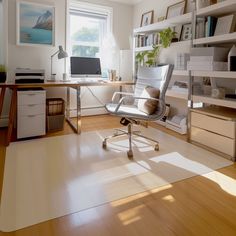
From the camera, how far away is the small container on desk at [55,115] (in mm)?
3366

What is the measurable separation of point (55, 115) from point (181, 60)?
6.29 ft

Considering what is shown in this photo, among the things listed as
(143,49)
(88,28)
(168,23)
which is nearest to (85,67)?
(88,28)

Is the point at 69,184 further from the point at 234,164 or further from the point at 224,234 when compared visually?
the point at 234,164

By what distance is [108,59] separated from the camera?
447 centimetres

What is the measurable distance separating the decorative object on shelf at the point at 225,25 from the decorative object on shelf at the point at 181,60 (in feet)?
1.55

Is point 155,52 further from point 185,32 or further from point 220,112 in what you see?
point 220,112

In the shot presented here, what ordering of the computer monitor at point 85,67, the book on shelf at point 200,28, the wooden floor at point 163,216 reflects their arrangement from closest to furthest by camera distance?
the wooden floor at point 163,216
the book on shelf at point 200,28
the computer monitor at point 85,67

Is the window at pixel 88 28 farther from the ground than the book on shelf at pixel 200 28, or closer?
farther from the ground

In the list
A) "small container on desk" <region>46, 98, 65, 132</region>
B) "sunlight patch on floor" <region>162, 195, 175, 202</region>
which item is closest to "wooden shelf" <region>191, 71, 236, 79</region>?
"sunlight patch on floor" <region>162, 195, 175, 202</region>

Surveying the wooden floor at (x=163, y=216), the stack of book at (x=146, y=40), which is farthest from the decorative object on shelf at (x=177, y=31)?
the wooden floor at (x=163, y=216)

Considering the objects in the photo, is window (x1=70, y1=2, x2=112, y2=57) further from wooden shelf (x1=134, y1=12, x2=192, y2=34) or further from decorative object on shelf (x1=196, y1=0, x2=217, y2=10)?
decorative object on shelf (x1=196, y1=0, x2=217, y2=10)

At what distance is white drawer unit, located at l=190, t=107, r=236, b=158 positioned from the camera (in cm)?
244

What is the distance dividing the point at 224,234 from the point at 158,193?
55 centimetres

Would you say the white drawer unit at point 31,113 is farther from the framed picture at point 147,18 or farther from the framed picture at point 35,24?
the framed picture at point 147,18
